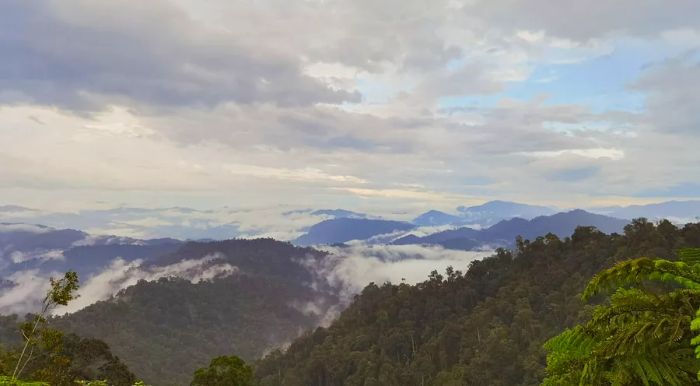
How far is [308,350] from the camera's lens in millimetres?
169000

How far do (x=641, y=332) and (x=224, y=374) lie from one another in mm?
49585

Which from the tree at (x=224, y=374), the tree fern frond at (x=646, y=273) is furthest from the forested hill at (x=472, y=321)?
the tree fern frond at (x=646, y=273)

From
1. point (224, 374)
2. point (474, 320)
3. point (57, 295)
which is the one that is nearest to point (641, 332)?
point (57, 295)

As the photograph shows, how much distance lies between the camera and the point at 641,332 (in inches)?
244

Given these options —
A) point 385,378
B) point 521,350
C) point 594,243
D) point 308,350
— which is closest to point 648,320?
point 521,350

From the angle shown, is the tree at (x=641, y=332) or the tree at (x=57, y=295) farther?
the tree at (x=57, y=295)

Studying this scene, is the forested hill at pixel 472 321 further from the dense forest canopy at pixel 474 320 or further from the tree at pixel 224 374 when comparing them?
the tree at pixel 224 374

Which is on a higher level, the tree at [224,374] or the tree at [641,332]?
the tree at [641,332]

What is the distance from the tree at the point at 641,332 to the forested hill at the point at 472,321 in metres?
90.2

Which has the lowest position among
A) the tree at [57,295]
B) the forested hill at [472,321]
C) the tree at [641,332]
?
the forested hill at [472,321]

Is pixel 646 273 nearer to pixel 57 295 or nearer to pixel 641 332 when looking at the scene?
pixel 641 332

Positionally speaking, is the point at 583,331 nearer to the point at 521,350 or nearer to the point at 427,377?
the point at 521,350

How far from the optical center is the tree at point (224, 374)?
163 feet

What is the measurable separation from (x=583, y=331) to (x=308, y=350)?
170 meters
